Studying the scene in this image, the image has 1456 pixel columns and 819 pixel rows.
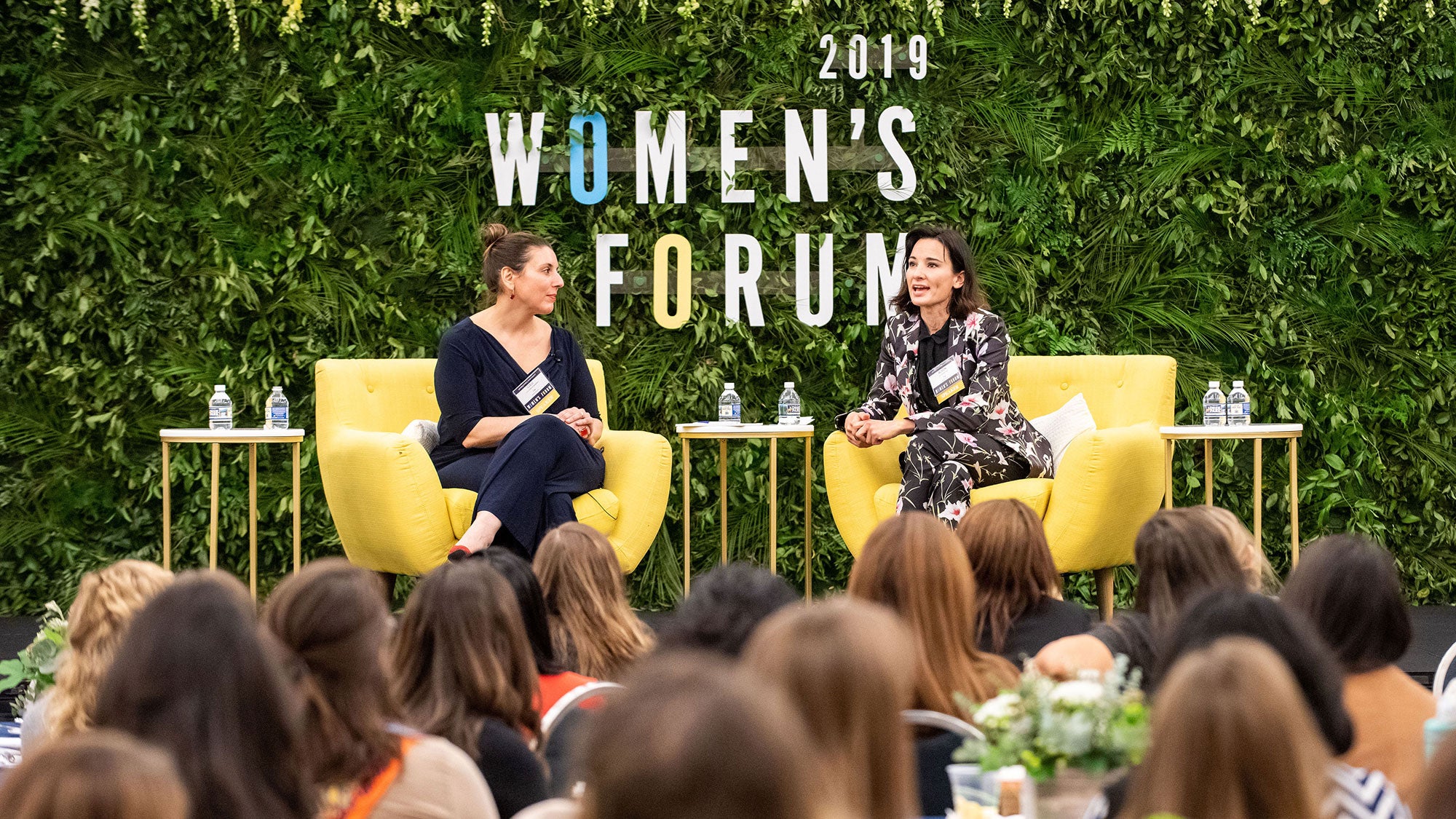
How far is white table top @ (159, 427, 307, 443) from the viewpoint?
4.54 metres

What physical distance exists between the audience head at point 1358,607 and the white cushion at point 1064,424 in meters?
2.66

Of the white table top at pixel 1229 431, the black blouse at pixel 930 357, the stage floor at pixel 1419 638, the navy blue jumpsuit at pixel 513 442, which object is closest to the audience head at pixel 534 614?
the navy blue jumpsuit at pixel 513 442

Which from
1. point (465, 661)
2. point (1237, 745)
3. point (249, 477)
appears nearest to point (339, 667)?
point (465, 661)

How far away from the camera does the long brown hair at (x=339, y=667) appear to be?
1.40m

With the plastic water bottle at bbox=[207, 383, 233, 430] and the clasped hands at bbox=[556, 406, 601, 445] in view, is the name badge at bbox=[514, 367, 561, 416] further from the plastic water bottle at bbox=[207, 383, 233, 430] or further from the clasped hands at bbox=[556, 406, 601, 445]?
the plastic water bottle at bbox=[207, 383, 233, 430]

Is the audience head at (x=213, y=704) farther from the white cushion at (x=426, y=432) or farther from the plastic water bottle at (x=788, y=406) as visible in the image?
the plastic water bottle at (x=788, y=406)

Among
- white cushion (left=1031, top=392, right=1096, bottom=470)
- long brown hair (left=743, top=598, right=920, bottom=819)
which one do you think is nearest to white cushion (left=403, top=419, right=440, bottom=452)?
white cushion (left=1031, top=392, right=1096, bottom=470)

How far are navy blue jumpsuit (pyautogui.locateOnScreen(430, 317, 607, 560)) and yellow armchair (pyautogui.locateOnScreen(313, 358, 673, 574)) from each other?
0.29 ft

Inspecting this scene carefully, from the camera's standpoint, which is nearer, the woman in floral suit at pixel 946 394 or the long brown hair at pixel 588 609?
the long brown hair at pixel 588 609

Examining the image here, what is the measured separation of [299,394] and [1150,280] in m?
3.07

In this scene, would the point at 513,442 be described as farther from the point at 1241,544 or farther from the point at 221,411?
the point at 1241,544

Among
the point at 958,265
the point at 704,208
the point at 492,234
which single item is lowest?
the point at 958,265

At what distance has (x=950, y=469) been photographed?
4219 mm

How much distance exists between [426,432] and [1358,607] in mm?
3249
